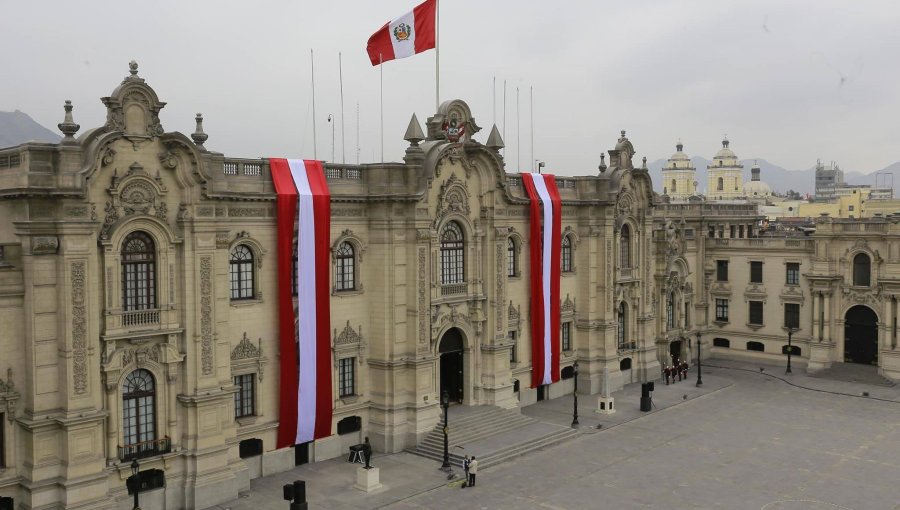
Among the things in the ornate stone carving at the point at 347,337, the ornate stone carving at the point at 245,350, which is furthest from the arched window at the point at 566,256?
the ornate stone carving at the point at 245,350

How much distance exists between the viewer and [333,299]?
39.6 metres

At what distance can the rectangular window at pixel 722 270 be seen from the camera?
6775cm

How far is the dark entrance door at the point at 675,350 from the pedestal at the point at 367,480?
3359cm

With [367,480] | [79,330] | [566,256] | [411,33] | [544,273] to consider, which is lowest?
[367,480]

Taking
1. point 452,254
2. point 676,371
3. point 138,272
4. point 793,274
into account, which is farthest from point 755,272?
point 138,272

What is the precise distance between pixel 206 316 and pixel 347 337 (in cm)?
848

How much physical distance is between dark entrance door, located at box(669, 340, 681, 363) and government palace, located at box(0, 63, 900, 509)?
628 millimetres

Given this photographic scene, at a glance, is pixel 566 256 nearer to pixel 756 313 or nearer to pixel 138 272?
pixel 756 313

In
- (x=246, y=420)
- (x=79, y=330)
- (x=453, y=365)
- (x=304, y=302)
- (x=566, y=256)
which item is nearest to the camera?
(x=79, y=330)

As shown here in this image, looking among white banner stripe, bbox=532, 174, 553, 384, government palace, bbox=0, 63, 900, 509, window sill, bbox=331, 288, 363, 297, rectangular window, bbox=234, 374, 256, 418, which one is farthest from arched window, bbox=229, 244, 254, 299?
white banner stripe, bbox=532, 174, 553, 384

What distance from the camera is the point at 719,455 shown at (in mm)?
41281

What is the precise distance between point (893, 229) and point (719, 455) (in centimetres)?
2666

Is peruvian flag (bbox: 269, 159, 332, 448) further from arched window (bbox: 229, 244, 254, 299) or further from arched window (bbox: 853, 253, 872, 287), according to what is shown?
arched window (bbox: 853, 253, 872, 287)

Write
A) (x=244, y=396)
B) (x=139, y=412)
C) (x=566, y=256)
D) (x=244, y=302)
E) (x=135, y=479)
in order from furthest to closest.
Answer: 1. (x=566, y=256)
2. (x=244, y=396)
3. (x=244, y=302)
4. (x=139, y=412)
5. (x=135, y=479)
